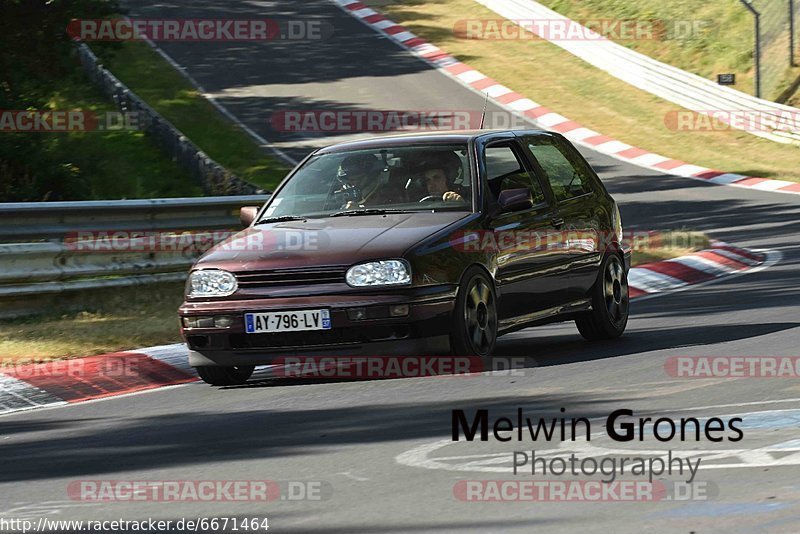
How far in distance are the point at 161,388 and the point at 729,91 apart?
1036 inches

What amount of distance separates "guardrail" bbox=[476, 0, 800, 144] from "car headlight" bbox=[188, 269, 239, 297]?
2433cm

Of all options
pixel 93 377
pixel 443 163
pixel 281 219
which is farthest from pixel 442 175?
pixel 93 377

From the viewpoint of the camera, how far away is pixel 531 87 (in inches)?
1444

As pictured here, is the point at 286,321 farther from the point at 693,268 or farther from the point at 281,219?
the point at 693,268

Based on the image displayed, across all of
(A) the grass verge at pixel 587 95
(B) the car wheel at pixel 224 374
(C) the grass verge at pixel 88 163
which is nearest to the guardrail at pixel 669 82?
(A) the grass verge at pixel 587 95

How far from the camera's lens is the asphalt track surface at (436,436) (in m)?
5.59

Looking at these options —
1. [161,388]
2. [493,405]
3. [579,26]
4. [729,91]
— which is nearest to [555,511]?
[493,405]

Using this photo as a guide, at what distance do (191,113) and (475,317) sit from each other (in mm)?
24246

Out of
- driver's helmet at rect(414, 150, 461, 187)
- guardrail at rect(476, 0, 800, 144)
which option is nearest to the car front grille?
driver's helmet at rect(414, 150, 461, 187)

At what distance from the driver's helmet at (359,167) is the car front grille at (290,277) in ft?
4.27

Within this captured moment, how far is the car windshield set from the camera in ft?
33.3

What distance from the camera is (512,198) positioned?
395 inches

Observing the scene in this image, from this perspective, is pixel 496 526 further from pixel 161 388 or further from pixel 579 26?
pixel 579 26

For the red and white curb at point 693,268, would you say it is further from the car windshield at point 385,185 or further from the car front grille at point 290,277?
the car front grille at point 290,277
